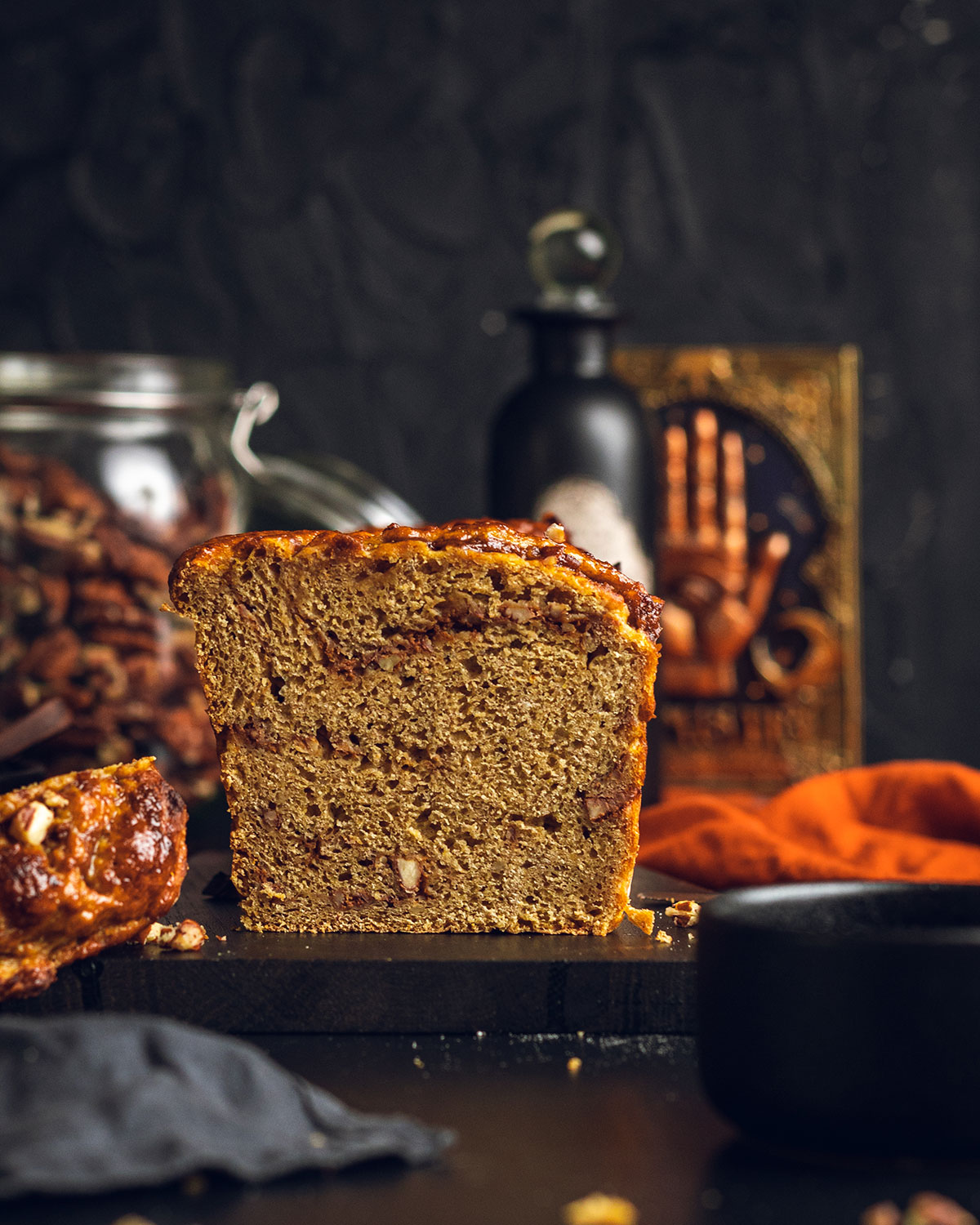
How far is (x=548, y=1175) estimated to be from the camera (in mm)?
1007

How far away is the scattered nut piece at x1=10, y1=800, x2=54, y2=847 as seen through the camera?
1.35 m

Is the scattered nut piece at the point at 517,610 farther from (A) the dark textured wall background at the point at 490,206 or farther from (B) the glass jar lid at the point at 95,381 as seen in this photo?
(A) the dark textured wall background at the point at 490,206

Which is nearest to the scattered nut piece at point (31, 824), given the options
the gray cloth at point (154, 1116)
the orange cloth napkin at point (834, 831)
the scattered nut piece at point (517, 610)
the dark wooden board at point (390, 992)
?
the dark wooden board at point (390, 992)

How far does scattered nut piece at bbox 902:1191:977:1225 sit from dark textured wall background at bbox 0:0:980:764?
2640 millimetres

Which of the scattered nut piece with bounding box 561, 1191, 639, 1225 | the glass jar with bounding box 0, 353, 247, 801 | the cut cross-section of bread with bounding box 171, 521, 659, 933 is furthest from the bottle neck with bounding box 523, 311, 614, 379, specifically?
the scattered nut piece with bounding box 561, 1191, 639, 1225

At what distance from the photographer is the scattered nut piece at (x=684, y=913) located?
5.31 ft

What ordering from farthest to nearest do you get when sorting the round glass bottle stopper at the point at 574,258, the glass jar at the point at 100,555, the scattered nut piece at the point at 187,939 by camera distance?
the round glass bottle stopper at the point at 574,258, the glass jar at the point at 100,555, the scattered nut piece at the point at 187,939

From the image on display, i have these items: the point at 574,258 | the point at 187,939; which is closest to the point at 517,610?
the point at 187,939

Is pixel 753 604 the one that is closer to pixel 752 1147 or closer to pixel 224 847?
pixel 224 847

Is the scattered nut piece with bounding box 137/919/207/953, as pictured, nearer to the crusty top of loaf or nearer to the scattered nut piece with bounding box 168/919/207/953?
the scattered nut piece with bounding box 168/919/207/953

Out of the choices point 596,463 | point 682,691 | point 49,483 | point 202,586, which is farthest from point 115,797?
point 682,691

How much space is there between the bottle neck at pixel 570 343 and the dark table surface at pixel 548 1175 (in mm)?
1605

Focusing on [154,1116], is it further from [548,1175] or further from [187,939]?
A: [187,939]

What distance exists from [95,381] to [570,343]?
0.83 meters
